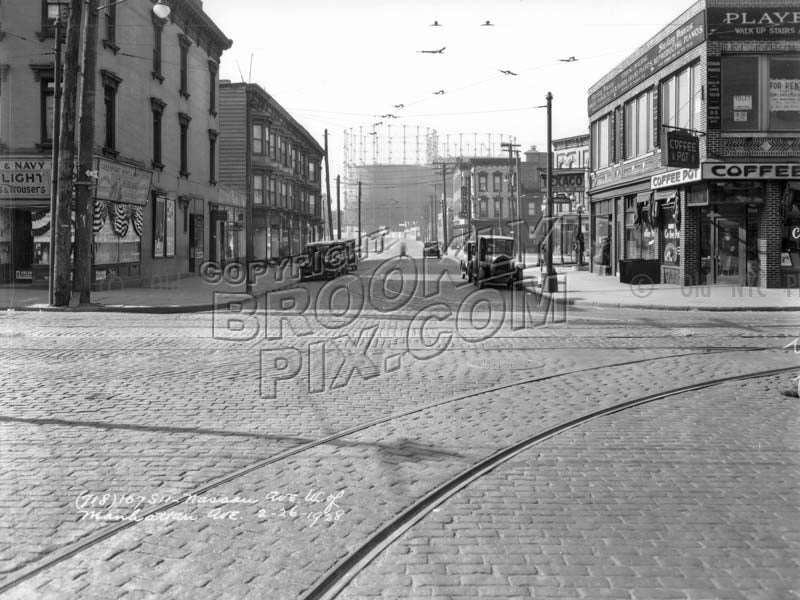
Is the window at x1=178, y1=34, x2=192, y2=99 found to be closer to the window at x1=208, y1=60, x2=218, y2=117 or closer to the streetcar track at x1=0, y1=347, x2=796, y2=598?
the window at x1=208, y1=60, x2=218, y2=117

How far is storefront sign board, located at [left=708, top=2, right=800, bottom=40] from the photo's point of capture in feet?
87.6

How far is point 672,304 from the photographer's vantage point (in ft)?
75.3

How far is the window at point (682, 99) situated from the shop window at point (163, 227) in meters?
20.0

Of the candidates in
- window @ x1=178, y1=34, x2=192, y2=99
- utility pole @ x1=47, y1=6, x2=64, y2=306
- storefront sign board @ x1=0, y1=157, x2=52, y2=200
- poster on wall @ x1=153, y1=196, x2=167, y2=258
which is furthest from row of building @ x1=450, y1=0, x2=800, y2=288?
window @ x1=178, y1=34, x2=192, y2=99

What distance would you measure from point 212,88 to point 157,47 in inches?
366

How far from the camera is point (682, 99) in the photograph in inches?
1157

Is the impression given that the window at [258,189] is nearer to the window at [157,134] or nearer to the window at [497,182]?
the window at [157,134]

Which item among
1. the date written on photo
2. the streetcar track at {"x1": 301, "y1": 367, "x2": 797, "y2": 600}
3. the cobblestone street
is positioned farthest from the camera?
the date written on photo

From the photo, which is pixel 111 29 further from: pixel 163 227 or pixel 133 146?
pixel 163 227

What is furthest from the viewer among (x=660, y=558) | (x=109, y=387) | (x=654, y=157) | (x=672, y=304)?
(x=654, y=157)

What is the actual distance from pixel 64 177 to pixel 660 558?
64.9 feet

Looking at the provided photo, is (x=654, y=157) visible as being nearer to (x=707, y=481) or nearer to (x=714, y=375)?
(x=714, y=375)

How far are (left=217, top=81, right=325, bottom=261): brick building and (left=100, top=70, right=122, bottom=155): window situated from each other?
14.0 m

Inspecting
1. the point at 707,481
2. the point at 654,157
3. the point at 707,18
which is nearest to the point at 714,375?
the point at 707,481
